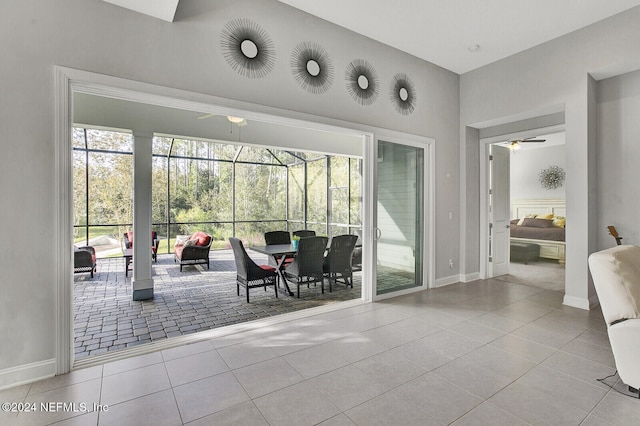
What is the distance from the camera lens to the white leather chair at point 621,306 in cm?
210

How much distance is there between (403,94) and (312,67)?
159cm

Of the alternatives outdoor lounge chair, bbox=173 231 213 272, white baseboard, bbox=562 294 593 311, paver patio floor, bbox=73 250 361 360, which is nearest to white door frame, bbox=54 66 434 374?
paver patio floor, bbox=73 250 361 360

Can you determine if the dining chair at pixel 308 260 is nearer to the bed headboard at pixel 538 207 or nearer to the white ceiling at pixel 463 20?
the white ceiling at pixel 463 20

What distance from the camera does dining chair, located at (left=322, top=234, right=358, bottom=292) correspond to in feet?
16.4

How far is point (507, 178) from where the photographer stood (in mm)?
6125

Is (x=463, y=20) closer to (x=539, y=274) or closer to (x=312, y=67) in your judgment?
(x=312, y=67)

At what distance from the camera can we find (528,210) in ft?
32.1

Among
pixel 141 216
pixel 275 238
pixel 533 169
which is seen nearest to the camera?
pixel 141 216

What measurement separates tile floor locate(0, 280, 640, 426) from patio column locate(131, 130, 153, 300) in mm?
2209

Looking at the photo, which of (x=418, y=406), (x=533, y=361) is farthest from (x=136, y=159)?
(x=533, y=361)

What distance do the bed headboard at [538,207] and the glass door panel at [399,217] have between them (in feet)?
21.7

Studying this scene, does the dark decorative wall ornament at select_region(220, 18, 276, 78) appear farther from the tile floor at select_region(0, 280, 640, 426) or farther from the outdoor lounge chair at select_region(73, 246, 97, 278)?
the outdoor lounge chair at select_region(73, 246, 97, 278)

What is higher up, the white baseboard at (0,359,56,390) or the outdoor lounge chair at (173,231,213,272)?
the outdoor lounge chair at (173,231,213,272)

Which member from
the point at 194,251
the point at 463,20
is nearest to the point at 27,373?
the point at 194,251
